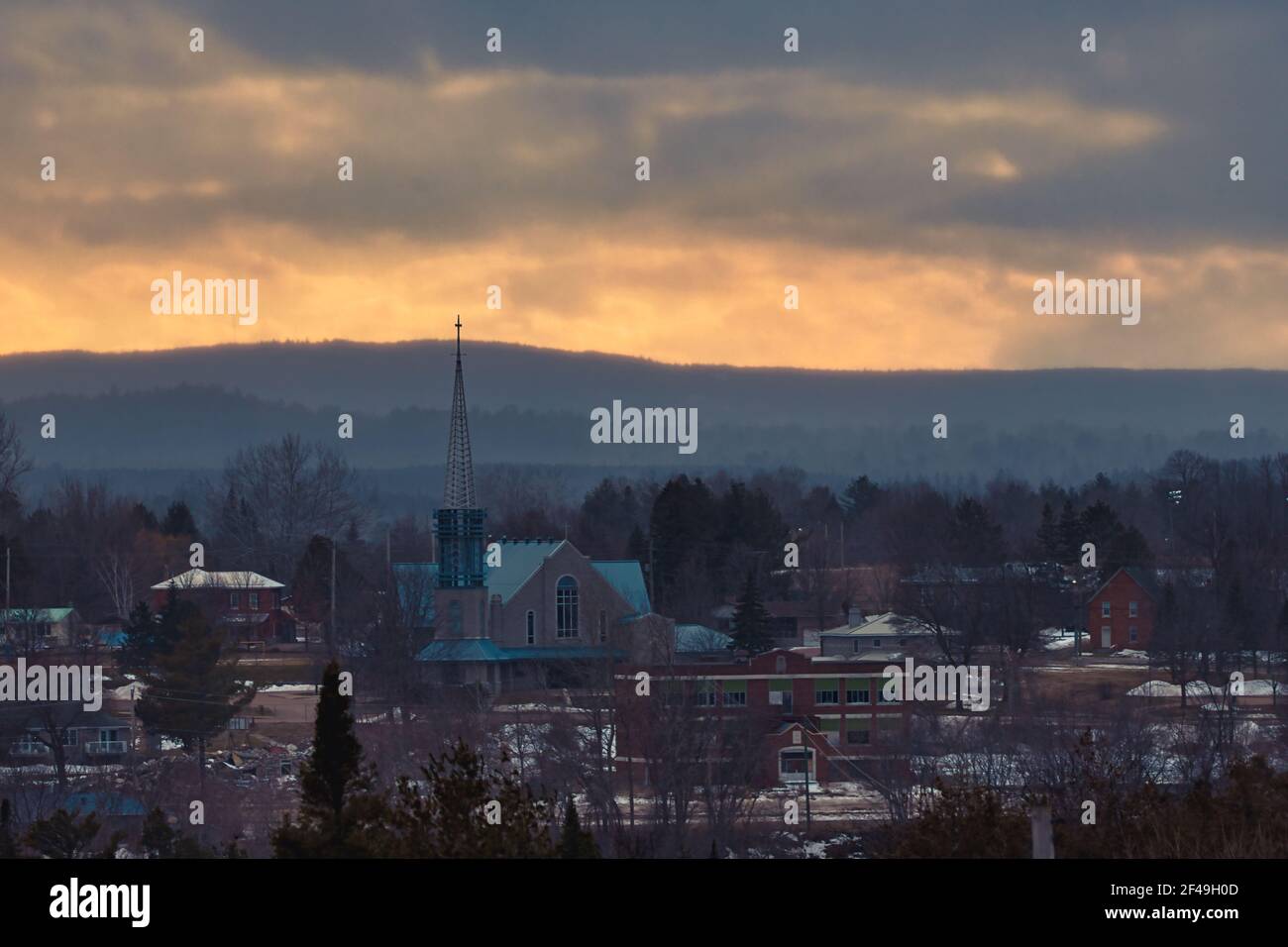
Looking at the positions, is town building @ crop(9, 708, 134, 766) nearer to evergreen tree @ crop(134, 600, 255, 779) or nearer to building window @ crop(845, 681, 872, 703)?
evergreen tree @ crop(134, 600, 255, 779)

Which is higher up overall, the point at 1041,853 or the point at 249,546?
the point at 249,546

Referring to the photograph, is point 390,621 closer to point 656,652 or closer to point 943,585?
point 656,652

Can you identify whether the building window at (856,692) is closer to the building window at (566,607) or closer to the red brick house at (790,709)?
the red brick house at (790,709)

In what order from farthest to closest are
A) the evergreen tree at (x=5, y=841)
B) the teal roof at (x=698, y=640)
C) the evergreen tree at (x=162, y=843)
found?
the teal roof at (x=698, y=640) < the evergreen tree at (x=162, y=843) < the evergreen tree at (x=5, y=841)

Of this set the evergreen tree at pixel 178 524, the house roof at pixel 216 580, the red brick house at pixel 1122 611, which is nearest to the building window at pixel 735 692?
the red brick house at pixel 1122 611

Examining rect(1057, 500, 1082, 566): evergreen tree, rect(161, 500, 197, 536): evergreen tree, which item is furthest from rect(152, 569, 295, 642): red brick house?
rect(1057, 500, 1082, 566): evergreen tree

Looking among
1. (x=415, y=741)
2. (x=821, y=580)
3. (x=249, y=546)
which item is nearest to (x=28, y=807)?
(x=415, y=741)

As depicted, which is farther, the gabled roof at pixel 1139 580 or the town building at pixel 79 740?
the gabled roof at pixel 1139 580
